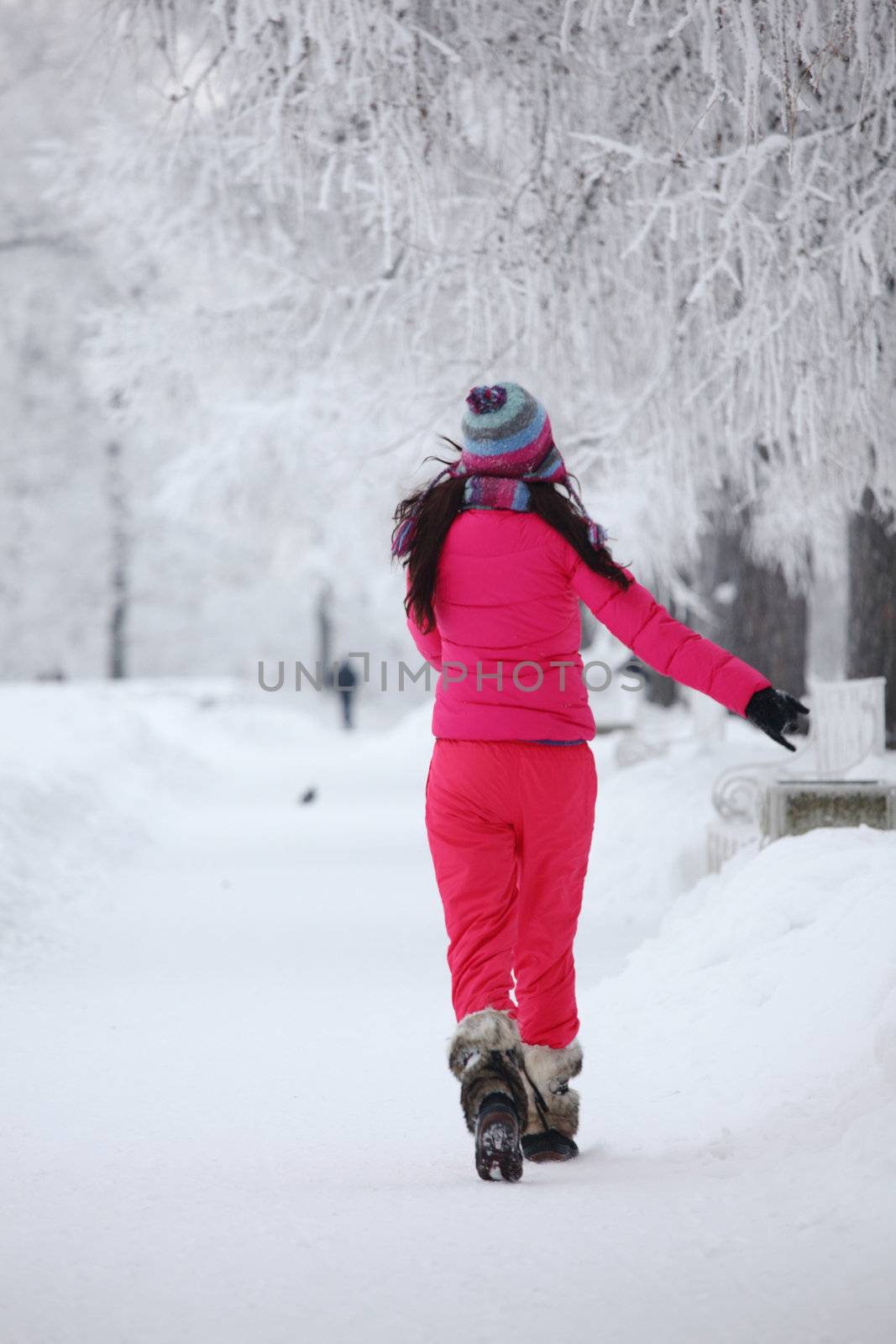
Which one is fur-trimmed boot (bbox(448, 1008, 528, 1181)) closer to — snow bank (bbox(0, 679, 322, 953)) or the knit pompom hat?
the knit pompom hat

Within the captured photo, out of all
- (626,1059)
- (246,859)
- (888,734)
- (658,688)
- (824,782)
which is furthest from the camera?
(658,688)

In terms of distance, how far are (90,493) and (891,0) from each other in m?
31.6

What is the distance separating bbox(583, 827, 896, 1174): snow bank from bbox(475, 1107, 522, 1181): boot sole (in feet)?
1.59

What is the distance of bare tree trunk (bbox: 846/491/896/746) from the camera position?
32.6ft

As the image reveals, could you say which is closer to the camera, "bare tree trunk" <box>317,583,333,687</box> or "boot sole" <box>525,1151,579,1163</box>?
"boot sole" <box>525,1151,579,1163</box>

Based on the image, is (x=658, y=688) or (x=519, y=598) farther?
(x=658, y=688)

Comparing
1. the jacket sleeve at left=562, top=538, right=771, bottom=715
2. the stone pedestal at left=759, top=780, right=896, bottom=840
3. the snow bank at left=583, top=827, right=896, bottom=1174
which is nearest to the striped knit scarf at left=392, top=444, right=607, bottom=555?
the jacket sleeve at left=562, top=538, right=771, bottom=715

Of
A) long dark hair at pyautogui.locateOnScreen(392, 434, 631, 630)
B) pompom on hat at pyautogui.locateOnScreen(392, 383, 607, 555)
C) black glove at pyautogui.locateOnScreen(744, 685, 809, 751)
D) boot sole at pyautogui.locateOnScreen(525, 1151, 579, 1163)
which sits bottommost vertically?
boot sole at pyautogui.locateOnScreen(525, 1151, 579, 1163)

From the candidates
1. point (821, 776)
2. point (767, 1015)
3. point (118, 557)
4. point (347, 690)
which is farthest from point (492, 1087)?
point (118, 557)

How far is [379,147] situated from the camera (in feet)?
18.2

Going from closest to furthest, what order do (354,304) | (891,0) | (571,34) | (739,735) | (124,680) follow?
(891,0) → (571,34) → (354,304) → (739,735) → (124,680)

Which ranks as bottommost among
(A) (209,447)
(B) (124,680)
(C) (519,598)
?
(B) (124,680)

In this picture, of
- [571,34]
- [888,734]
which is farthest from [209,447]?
[571,34]

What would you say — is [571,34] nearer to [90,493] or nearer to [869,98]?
[869,98]
